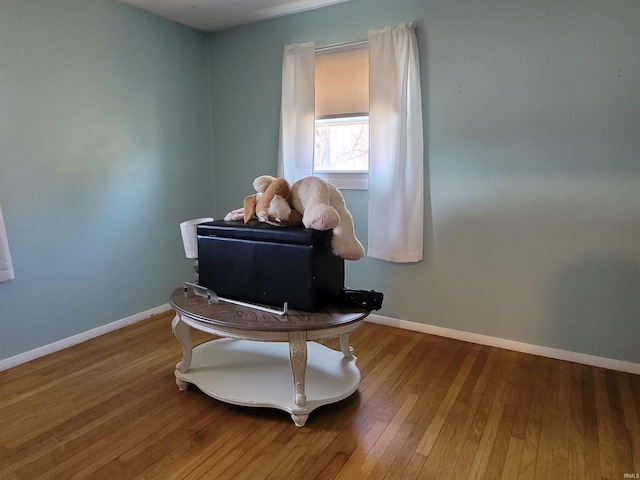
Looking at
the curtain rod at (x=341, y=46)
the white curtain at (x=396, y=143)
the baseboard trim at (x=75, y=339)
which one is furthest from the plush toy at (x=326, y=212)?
the baseboard trim at (x=75, y=339)

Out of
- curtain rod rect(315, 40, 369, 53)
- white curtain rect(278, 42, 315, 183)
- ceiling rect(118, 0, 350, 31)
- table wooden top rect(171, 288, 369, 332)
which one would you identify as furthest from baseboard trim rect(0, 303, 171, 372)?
curtain rod rect(315, 40, 369, 53)

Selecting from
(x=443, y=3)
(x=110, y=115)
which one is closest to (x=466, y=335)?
(x=443, y=3)

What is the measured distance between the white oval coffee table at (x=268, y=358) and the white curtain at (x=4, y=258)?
42.0 inches

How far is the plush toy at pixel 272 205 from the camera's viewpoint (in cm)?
198

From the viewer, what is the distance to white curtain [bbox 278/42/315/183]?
123 inches

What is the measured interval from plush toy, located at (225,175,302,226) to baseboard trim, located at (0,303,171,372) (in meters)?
1.59

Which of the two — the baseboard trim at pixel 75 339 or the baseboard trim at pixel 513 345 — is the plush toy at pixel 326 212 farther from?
the baseboard trim at pixel 75 339

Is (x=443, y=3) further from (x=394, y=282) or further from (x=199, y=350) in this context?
(x=199, y=350)

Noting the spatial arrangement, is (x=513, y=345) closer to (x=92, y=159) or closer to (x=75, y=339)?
(x=75, y=339)

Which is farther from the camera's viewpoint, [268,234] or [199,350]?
[199,350]

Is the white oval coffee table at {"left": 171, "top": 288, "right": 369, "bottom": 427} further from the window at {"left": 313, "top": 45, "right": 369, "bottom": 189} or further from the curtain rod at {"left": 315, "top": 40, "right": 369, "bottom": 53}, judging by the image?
the curtain rod at {"left": 315, "top": 40, "right": 369, "bottom": 53}

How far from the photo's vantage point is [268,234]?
1929 millimetres

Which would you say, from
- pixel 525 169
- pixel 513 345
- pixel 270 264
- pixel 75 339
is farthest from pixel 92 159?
pixel 513 345

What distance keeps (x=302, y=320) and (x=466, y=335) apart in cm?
151
